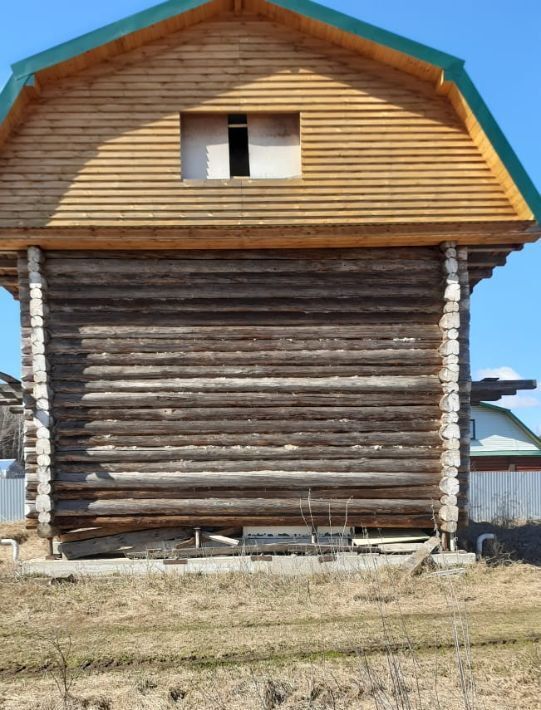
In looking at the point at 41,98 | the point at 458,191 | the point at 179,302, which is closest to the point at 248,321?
the point at 179,302

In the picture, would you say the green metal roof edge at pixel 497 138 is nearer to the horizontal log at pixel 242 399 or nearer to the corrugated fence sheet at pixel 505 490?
the horizontal log at pixel 242 399

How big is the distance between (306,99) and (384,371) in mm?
3895

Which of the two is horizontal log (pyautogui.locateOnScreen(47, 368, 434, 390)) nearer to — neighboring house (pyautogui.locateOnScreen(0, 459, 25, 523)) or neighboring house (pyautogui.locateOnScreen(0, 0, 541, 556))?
neighboring house (pyautogui.locateOnScreen(0, 0, 541, 556))

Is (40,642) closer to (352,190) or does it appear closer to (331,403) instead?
(331,403)

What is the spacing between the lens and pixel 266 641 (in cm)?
662

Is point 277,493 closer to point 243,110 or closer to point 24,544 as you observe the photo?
point 243,110

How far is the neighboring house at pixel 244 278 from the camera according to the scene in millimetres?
10336

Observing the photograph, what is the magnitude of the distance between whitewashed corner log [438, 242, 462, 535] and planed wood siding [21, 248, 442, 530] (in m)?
0.17

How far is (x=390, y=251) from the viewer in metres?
10.7

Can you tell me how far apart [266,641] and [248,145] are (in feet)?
22.8

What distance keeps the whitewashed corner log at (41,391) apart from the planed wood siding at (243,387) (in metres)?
0.19

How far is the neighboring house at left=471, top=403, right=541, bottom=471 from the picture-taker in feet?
110

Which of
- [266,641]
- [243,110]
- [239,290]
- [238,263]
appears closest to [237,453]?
[239,290]

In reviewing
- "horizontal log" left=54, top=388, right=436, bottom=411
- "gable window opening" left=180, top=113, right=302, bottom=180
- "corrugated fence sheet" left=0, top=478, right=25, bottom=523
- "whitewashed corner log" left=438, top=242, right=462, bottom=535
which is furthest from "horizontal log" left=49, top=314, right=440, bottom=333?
"corrugated fence sheet" left=0, top=478, right=25, bottom=523
